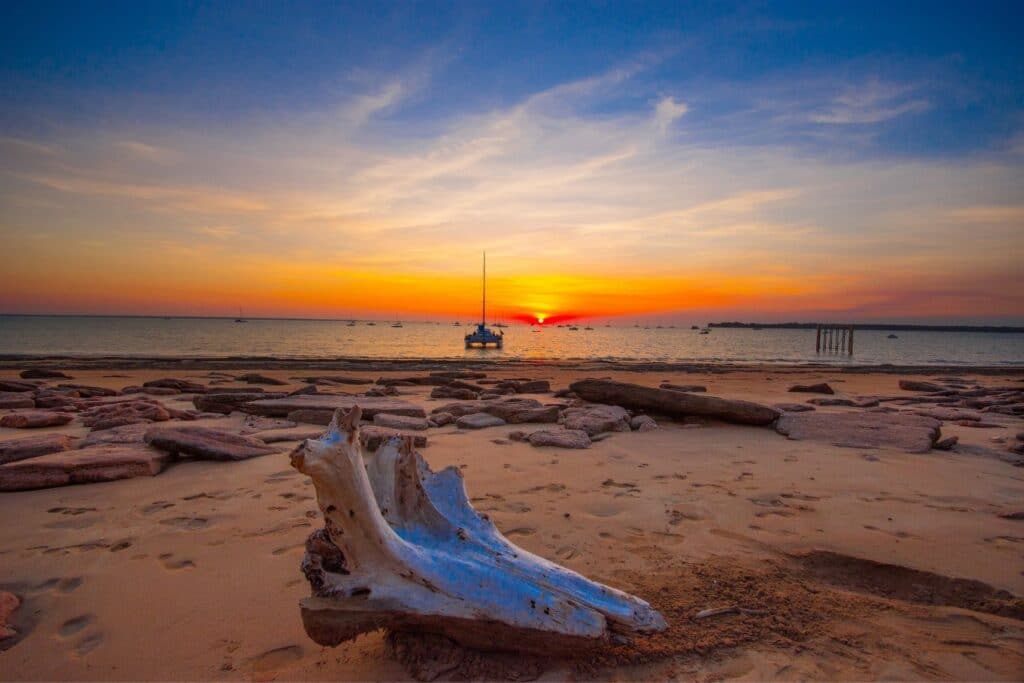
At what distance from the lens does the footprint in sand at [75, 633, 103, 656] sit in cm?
240

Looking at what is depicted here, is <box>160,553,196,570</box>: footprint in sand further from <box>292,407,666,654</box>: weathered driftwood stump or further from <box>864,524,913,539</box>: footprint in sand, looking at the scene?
<box>864,524,913,539</box>: footprint in sand

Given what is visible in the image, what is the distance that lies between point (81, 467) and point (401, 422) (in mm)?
3436

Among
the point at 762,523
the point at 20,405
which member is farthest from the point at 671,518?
the point at 20,405

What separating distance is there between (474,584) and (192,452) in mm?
4397

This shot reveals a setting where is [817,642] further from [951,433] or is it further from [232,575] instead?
[951,433]

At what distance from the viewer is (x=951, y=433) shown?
296 inches

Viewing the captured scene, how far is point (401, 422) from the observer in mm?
7387

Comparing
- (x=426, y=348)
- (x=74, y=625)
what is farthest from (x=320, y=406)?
(x=426, y=348)

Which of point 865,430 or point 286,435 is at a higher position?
point 865,430

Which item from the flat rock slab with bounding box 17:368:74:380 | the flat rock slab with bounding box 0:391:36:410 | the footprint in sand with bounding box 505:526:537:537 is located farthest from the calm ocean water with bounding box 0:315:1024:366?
the footprint in sand with bounding box 505:526:537:537

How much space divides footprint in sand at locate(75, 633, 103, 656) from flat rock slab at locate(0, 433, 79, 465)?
3.58 m

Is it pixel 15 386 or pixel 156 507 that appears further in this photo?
pixel 15 386

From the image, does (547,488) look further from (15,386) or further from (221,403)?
(15,386)

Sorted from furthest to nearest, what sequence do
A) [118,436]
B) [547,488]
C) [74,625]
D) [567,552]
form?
1. [118,436]
2. [547,488]
3. [567,552]
4. [74,625]
